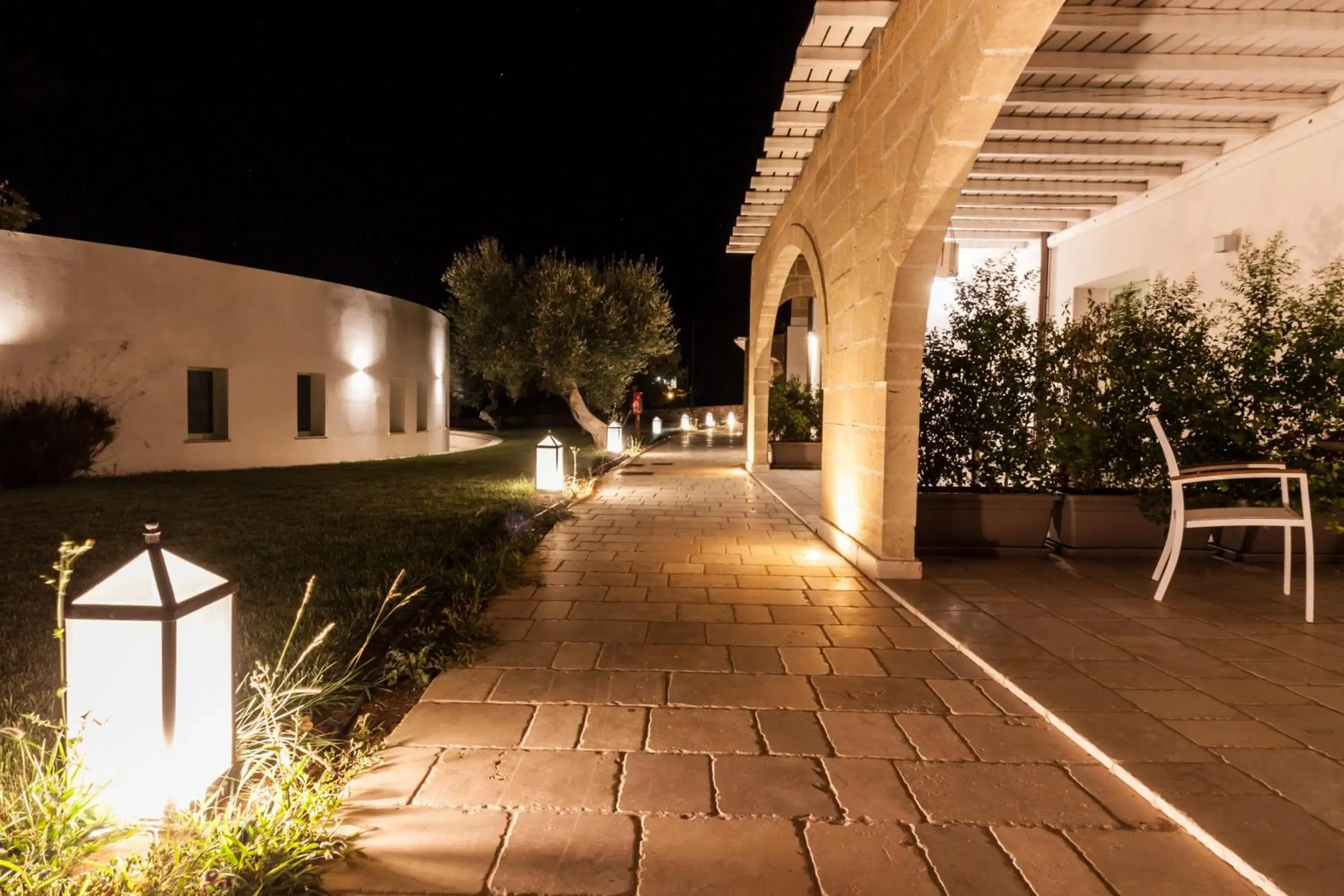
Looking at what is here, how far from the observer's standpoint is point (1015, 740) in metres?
2.59

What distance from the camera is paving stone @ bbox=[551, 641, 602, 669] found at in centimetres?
331

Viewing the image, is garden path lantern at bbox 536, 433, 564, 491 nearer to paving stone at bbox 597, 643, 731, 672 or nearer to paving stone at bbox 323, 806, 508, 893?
paving stone at bbox 597, 643, 731, 672

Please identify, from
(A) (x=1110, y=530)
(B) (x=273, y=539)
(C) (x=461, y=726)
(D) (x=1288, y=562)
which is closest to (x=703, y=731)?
(C) (x=461, y=726)

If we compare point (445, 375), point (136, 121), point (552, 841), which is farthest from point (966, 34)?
point (136, 121)

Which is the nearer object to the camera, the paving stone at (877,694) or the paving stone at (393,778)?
the paving stone at (393,778)

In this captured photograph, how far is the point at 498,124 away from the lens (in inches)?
793

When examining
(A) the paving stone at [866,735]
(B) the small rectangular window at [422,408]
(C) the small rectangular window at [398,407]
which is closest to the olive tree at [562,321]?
(B) the small rectangular window at [422,408]

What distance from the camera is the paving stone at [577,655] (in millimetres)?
3312

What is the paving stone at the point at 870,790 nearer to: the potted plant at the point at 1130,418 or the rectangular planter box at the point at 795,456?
the potted plant at the point at 1130,418

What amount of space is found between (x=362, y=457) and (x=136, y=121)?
22.9 meters

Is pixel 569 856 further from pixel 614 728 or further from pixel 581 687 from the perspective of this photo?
pixel 581 687

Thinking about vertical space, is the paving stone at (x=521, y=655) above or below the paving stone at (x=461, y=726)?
above

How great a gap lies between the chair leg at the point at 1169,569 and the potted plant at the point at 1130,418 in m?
0.89

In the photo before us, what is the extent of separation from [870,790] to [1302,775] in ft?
4.44
